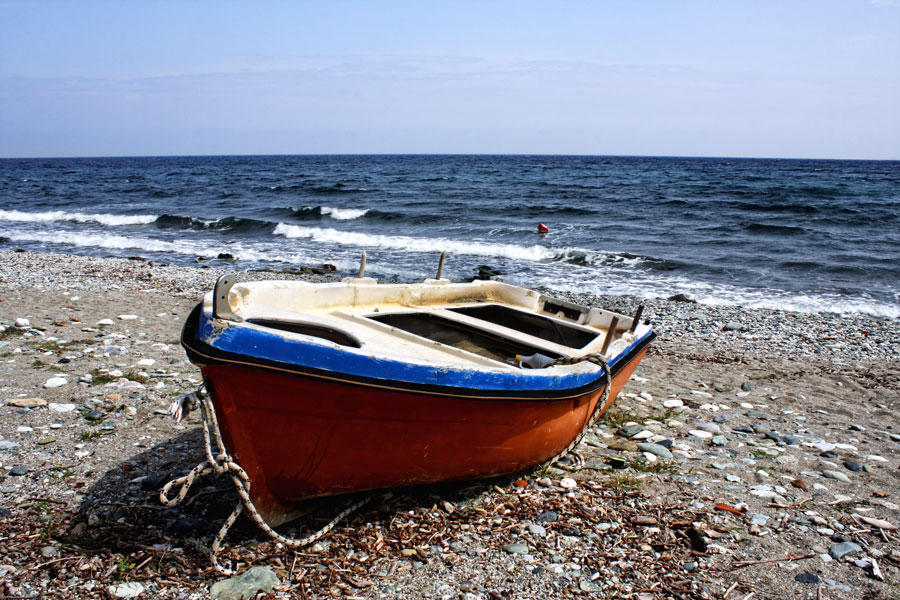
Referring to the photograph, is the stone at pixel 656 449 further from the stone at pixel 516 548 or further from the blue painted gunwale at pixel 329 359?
the blue painted gunwale at pixel 329 359

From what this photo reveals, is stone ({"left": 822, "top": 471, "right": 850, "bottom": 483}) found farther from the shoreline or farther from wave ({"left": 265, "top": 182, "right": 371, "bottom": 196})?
wave ({"left": 265, "top": 182, "right": 371, "bottom": 196})

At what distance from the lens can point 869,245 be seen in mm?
21266

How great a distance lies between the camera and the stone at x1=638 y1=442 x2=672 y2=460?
558 cm

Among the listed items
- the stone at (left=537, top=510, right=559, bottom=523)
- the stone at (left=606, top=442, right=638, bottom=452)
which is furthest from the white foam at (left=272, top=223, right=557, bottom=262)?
the stone at (left=537, top=510, right=559, bottom=523)

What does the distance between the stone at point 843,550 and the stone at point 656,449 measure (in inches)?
60.5

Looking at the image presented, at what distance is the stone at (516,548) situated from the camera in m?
3.93

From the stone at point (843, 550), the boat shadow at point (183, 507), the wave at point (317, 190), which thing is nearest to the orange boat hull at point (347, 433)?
the boat shadow at point (183, 507)

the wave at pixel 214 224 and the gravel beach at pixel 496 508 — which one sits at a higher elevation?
the wave at pixel 214 224

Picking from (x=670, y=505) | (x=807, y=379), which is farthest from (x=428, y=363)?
(x=807, y=379)

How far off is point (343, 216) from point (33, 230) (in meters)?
12.6

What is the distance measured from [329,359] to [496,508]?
182 cm

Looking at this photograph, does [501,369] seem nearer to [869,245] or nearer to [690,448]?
[690,448]

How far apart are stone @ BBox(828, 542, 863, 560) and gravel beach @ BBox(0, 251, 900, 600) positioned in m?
0.02

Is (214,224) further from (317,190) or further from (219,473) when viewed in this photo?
(219,473)
